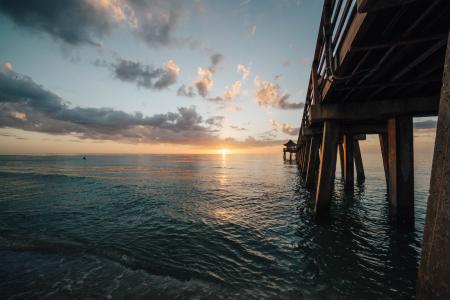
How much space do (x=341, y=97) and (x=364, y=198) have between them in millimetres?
8827

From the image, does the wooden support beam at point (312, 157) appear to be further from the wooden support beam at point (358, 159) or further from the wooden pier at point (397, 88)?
the wooden support beam at point (358, 159)

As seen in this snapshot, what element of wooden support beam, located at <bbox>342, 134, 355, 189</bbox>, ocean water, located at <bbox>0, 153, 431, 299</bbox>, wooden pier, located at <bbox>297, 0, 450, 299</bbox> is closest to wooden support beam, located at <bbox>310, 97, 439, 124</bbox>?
wooden pier, located at <bbox>297, 0, 450, 299</bbox>

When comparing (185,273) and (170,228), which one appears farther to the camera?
(170,228)

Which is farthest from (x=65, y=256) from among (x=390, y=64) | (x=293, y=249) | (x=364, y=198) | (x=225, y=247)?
(x=364, y=198)

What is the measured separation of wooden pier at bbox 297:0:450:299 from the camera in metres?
2.14

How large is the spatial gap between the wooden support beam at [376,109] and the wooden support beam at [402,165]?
0.40 meters

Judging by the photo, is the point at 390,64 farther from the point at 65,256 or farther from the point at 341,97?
the point at 65,256

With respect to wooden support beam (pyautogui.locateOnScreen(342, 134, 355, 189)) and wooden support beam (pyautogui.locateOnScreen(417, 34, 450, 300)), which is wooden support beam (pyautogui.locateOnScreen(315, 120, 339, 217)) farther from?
wooden support beam (pyautogui.locateOnScreen(342, 134, 355, 189))

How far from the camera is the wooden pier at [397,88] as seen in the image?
7.04 ft

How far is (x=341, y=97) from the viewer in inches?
249

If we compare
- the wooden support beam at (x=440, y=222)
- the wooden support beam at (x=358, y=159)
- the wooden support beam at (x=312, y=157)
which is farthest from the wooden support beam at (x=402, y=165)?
the wooden support beam at (x=358, y=159)

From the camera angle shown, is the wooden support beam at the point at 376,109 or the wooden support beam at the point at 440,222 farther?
the wooden support beam at the point at 376,109

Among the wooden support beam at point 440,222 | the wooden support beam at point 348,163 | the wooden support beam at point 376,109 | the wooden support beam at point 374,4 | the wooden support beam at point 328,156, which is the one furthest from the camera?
the wooden support beam at point 348,163

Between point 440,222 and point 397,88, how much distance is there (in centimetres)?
489
